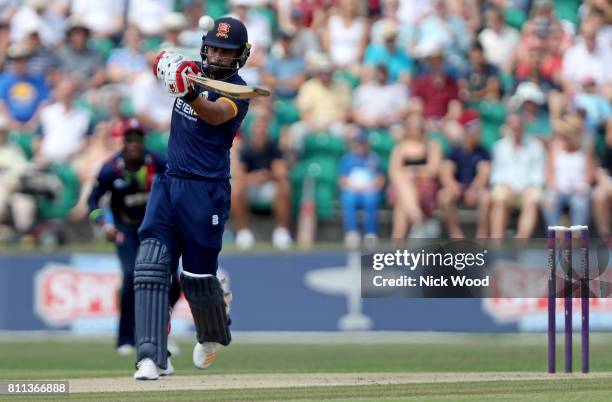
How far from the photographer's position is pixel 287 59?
17.8 meters

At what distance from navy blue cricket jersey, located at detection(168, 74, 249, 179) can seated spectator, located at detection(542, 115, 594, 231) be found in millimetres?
7633

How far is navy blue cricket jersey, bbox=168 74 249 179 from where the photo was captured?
891 cm

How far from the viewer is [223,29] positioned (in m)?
8.95

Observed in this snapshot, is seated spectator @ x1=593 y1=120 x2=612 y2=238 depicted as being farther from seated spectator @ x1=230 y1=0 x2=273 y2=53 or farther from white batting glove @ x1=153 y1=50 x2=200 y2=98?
white batting glove @ x1=153 y1=50 x2=200 y2=98

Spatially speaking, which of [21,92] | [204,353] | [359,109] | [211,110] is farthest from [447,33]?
[211,110]

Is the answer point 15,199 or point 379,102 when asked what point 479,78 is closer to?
point 379,102

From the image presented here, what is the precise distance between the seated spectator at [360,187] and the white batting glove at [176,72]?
8.07 m

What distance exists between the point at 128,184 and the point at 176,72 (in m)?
4.27

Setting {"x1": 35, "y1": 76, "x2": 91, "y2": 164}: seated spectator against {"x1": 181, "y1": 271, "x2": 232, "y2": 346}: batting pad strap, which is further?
{"x1": 35, "y1": 76, "x2": 91, "y2": 164}: seated spectator

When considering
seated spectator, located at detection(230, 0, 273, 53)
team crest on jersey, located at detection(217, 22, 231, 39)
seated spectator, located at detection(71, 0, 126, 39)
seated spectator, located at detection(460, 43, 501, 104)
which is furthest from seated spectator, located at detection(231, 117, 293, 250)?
team crest on jersey, located at detection(217, 22, 231, 39)

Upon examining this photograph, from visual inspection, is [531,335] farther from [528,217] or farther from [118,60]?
[118,60]

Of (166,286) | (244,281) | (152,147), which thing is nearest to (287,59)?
(152,147)

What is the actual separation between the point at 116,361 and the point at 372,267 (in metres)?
3.39

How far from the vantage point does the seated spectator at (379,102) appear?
1709cm
